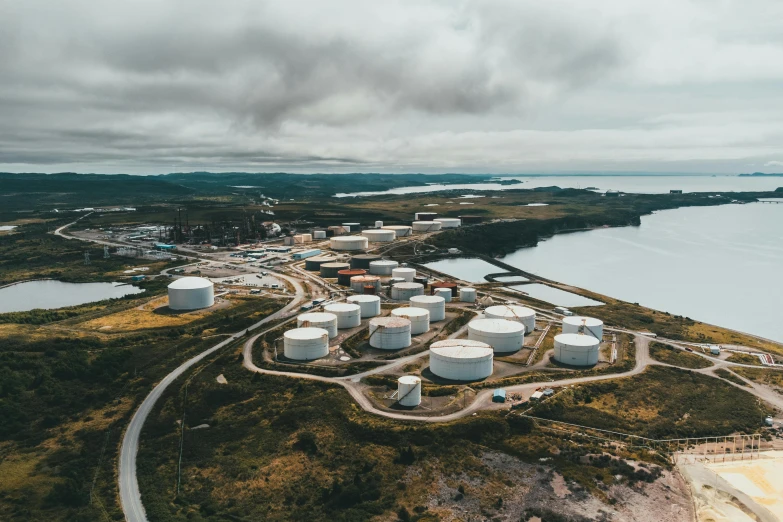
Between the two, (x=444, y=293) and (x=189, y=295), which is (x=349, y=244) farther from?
(x=189, y=295)

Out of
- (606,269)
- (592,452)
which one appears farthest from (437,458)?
(606,269)

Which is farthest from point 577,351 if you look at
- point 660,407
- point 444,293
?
point 444,293

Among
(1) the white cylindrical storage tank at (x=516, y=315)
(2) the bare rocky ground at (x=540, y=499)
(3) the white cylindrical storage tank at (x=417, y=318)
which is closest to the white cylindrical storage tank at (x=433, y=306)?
(3) the white cylindrical storage tank at (x=417, y=318)

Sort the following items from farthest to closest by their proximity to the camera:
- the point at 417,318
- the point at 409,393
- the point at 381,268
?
the point at 381,268 → the point at 417,318 → the point at 409,393

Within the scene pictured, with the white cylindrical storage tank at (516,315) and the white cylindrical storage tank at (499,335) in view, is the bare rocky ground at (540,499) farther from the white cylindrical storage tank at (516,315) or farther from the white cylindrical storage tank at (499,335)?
the white cylindrical storage tank at (516,315)

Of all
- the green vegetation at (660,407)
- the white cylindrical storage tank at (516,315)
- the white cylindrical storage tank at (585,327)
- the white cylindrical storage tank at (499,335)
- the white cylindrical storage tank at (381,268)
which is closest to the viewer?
the green vegetation at (660,407)

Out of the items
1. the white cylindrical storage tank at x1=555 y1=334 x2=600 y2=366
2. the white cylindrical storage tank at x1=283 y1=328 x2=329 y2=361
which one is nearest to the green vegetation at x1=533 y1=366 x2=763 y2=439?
the white cylindrical storage tank at x1=555 y1=334 x2=600 y2=366
